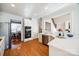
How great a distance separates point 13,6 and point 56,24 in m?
0.88

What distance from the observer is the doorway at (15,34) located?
1.59m

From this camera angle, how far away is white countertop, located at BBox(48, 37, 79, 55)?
1.33 metres

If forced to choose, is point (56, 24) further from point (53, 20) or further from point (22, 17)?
point (22, 17)

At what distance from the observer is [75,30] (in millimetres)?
1427

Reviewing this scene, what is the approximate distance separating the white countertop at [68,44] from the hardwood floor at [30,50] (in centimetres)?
21

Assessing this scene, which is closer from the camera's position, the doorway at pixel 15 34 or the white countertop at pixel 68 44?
the white countertop at pixel 68 44

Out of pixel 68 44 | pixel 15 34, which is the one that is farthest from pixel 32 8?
pixel 68 44

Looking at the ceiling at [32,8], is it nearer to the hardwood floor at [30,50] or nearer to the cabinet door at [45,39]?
the cabinet door at [45,39]

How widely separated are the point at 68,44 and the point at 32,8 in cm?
98

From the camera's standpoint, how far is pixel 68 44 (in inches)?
61.5

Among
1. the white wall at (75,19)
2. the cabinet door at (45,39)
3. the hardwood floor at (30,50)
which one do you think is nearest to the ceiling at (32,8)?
the white wall at (75,19)

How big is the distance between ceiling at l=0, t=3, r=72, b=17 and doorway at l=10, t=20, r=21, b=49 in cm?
Answer: 21

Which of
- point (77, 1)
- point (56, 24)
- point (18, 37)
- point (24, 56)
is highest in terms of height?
point (77, 1)

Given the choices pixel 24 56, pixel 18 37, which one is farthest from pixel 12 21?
pixel 24 56
